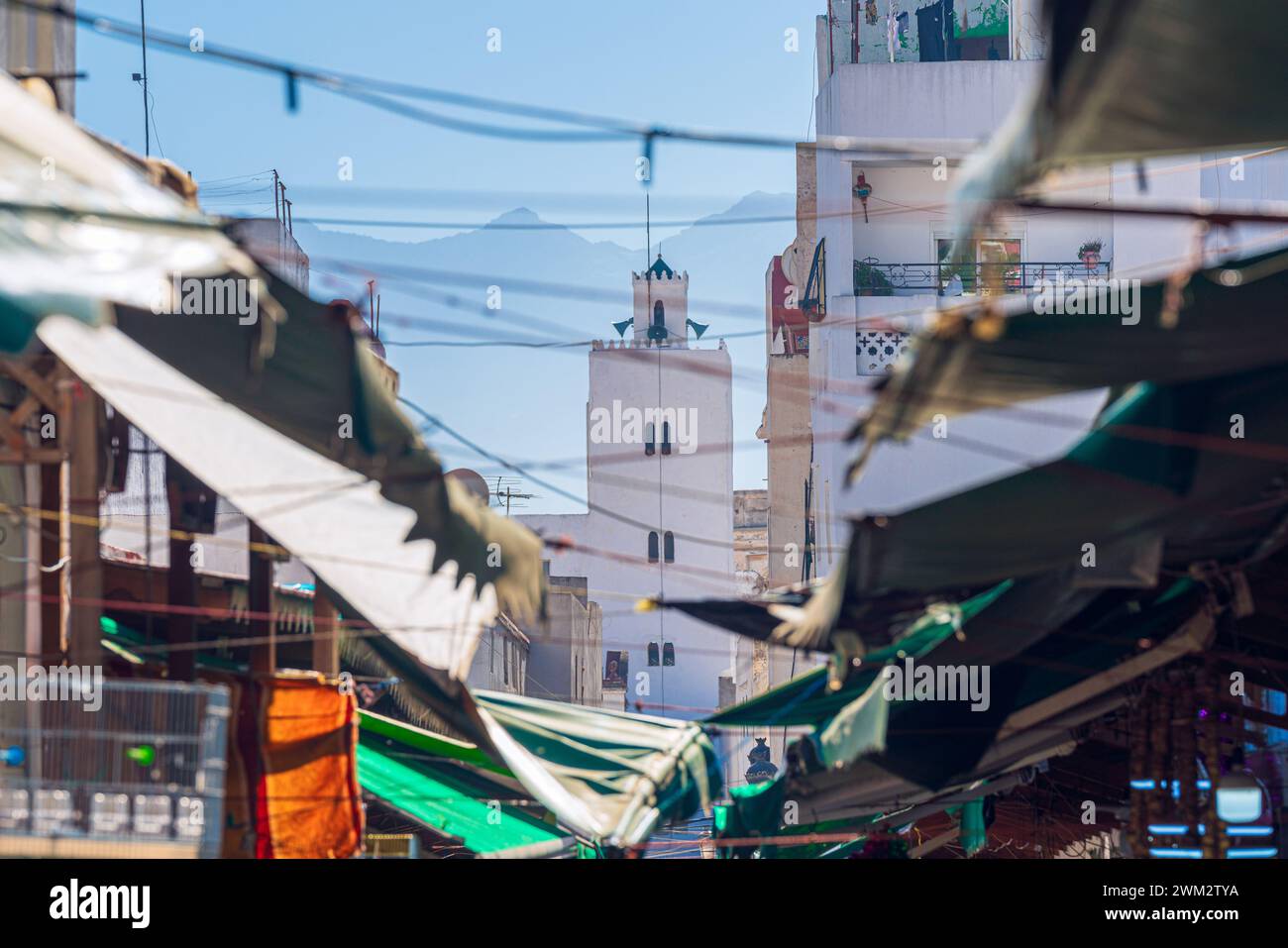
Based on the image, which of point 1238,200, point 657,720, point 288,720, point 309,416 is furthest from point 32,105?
point 1238,200

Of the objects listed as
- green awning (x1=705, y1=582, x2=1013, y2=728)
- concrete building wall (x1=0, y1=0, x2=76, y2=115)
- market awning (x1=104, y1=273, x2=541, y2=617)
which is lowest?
A: green awning (x1=705, y1=582, x2=1013, y2=728)

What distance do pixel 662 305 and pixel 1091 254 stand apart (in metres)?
28.0

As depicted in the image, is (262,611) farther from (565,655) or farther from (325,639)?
(565,655)

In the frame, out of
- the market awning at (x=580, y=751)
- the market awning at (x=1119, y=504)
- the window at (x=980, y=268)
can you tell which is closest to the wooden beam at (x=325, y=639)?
the market awning at (x=580, y=751)

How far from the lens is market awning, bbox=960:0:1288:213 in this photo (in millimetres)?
4527

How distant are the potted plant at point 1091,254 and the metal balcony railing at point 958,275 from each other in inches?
0.5

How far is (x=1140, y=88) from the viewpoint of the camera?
4668mm

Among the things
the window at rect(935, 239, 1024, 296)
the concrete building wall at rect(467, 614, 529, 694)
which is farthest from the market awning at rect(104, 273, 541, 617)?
the window at rect(935, 239, 1024, 296)

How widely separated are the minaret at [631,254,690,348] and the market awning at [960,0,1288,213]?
41.3 m

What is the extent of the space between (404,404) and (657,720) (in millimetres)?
4845

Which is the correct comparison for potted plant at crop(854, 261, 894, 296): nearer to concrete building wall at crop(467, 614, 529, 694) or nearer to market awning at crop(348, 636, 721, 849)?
concrete building wall at crop(467, 614, 529, 694)

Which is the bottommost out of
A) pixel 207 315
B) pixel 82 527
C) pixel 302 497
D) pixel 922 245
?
pixel 82 527

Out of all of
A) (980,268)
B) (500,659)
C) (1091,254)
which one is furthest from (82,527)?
(500,659)

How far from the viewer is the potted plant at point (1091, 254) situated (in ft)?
65.5
